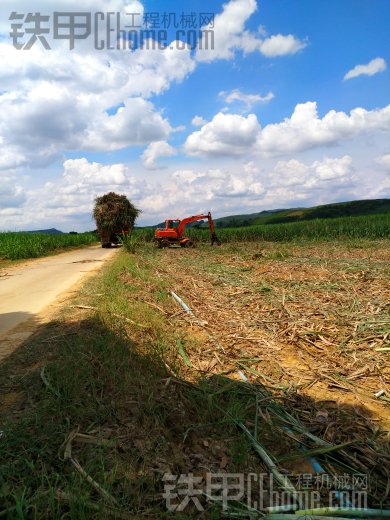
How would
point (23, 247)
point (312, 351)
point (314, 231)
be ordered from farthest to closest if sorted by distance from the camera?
point (314, 231), point (23, 247), point (312, 351)

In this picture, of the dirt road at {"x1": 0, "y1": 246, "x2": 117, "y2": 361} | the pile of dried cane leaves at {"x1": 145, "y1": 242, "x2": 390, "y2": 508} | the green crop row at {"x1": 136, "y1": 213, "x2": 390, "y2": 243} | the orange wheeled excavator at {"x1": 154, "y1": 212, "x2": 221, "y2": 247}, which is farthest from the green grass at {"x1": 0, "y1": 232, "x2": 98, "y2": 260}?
the pile of dried cane leaves at {"x1": 145, "y1": 242, "x2": 390, "y2": 508}

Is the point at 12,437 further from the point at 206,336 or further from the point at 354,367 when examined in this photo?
the point at 354,367

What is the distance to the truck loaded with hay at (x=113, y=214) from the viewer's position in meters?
22.0

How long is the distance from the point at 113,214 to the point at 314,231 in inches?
649

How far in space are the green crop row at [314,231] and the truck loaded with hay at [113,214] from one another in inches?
73.1

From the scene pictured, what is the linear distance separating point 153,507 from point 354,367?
2961 mm

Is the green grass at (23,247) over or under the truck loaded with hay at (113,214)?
under

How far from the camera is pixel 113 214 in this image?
864 inches

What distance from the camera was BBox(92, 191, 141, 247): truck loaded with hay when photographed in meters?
22.0

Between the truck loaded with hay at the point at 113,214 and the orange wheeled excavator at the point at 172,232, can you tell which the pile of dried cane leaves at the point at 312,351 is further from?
the truck loaded with hay at the point at 113,214

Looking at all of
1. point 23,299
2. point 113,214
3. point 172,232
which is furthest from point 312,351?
point 113,214

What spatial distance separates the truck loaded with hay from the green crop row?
1856 mm

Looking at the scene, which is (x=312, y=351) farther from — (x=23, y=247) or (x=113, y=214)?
(x=113, y=214)

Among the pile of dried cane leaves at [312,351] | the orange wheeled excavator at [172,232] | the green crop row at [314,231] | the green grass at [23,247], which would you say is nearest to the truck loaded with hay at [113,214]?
the green crop row at [314,231]
